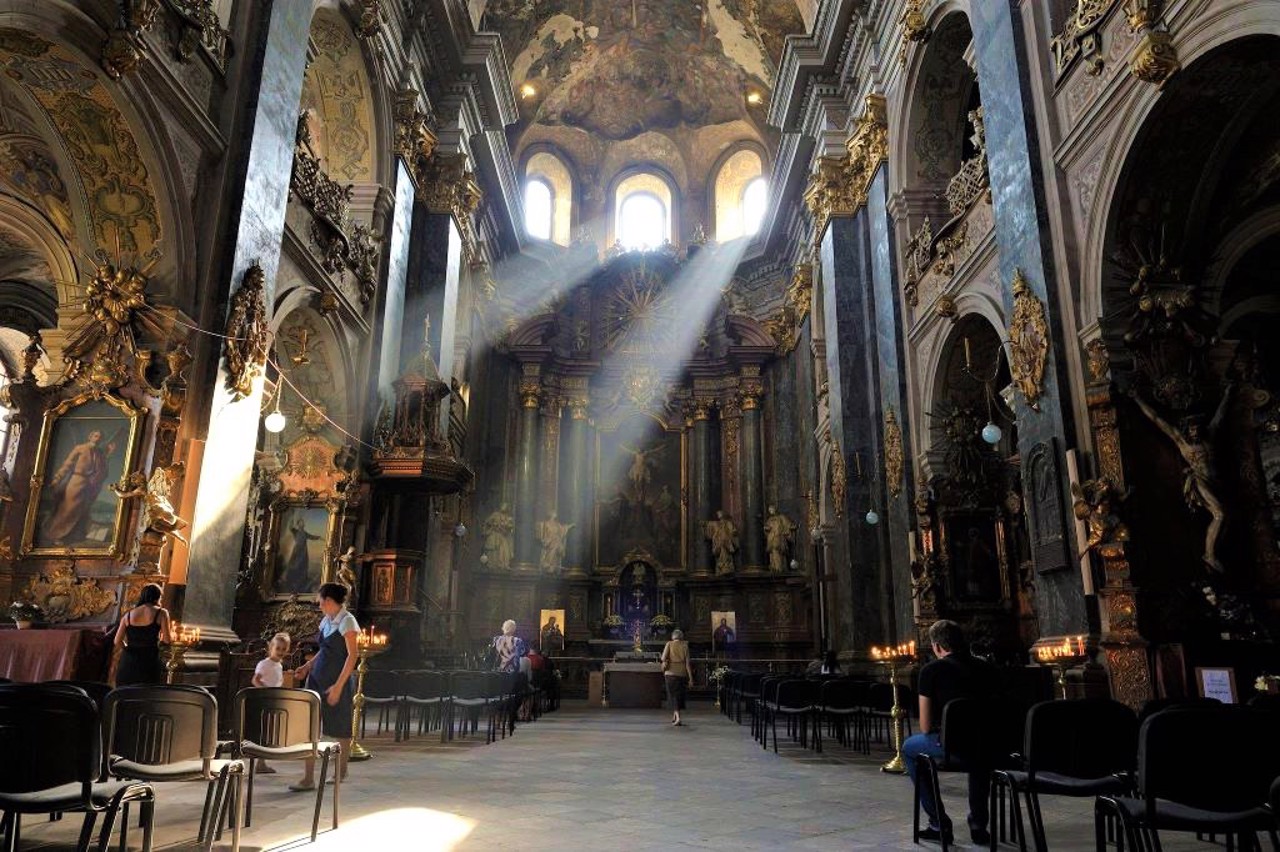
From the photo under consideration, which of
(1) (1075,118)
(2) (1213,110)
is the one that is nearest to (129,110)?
(1) (1075,118)

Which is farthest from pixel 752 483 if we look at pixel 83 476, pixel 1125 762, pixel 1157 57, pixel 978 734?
pixel 1125 762

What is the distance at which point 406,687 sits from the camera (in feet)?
32.4

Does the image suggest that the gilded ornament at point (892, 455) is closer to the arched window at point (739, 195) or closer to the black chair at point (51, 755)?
the black chair at point (51, 755)

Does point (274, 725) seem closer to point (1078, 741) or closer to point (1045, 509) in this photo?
point (1078, 741)

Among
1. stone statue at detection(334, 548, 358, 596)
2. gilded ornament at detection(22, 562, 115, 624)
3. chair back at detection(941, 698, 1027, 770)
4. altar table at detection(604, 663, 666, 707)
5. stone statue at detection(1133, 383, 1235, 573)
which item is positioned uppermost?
stone statue at detection(1133, 383, 1235, 573)

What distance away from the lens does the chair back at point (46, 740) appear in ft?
10.9

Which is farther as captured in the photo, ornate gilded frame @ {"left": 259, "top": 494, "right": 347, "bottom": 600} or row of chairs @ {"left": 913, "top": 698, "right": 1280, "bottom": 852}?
ornate gilded frame @ {"left": 259, "top": 494, "right": 347, "bottom": 600}

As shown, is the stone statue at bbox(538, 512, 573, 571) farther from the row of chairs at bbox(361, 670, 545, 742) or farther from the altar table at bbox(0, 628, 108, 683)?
the altar table at bbox(0, 628, 108, 683)

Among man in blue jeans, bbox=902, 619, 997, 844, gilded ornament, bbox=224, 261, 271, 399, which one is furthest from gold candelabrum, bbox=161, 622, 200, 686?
man in blue jeans, bbox=902, 619, 997, 844

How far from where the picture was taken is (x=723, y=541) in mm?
22734

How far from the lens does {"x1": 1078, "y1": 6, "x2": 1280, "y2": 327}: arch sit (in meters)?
6.66

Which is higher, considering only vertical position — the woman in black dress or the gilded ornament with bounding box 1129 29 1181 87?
the gilded ornament with bounding box 1129 29 1181 87

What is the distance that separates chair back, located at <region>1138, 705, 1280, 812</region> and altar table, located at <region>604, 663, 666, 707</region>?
14.0m

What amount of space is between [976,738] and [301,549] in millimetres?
10224
